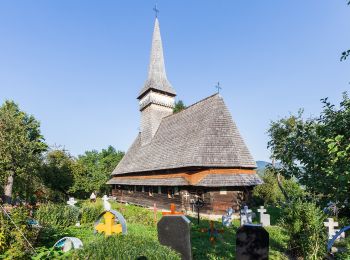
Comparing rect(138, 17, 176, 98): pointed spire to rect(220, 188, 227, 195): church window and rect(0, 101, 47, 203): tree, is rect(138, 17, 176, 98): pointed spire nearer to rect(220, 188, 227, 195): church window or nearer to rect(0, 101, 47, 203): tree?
rect(0, 101, 47, 203): tree

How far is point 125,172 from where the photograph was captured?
2878 cm

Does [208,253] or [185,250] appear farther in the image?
[208,253]

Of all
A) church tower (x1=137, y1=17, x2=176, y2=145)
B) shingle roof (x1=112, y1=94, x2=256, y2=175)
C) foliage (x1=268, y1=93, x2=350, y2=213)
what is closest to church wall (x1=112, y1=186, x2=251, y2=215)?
shingle roof (x1=112, y1=94, x2=256, y2=175)

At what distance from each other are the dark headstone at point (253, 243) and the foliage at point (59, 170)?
91.7ft

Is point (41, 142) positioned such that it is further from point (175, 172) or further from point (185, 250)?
point (185, 250)

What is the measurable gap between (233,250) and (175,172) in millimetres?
11940

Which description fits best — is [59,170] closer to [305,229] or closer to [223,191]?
[223,191]

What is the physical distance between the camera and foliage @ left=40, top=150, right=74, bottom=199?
2998 centimetres

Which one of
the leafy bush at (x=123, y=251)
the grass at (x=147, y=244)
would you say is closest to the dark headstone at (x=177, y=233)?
the grass at (x=147, y=244)

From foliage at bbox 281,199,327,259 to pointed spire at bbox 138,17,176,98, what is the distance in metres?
23.4

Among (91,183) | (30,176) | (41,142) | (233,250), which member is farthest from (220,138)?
(91,183)

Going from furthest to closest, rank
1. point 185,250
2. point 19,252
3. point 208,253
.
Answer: point 208,253
point 185,250
point 19,252

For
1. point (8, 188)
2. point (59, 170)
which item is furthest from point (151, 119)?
point (8, 188)

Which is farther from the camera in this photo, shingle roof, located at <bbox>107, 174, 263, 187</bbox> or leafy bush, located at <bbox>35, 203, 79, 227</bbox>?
shingle roof, located at <bbox>107, 174, 263, 187</bbox>
